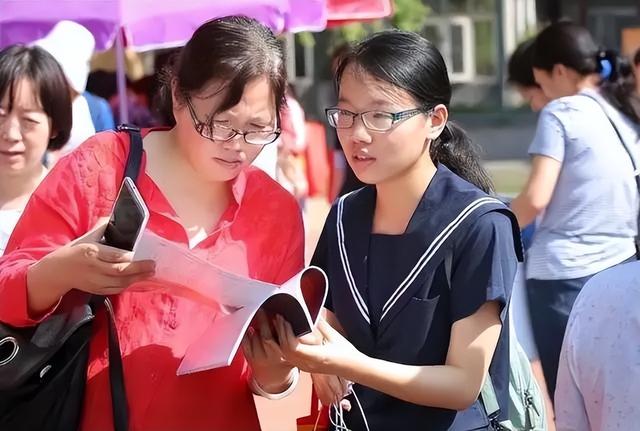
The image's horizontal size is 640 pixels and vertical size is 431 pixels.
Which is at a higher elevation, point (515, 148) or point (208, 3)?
point (208, 3)

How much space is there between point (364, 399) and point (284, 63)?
764 mm

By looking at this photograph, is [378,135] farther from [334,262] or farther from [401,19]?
[401,19]

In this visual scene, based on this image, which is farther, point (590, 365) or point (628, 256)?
point (628, 256)

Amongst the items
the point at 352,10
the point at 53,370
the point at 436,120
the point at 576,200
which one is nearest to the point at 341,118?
the point at 436,120

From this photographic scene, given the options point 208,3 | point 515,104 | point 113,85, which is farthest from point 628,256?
point 515,104

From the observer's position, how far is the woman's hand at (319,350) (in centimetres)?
221

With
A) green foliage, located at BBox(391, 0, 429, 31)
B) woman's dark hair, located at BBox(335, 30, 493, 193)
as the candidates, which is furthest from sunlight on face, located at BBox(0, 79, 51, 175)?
green foliage, located at BBox(391, 0, 429, 31)

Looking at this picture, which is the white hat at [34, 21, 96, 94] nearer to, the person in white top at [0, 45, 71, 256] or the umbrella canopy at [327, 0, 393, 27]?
the person in white top at [0, 45, 71, 256]

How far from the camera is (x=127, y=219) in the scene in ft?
6.83

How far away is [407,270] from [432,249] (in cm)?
7

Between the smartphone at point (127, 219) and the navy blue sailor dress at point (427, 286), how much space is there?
57 cm

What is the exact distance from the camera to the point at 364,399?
246cm

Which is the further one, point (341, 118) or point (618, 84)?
point (618, 84)

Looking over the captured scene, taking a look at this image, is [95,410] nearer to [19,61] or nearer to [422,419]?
[422,419]
